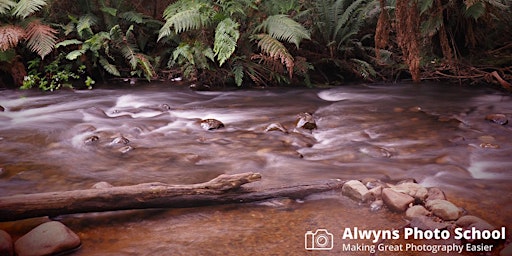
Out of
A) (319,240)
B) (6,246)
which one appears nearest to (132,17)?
(6,246)

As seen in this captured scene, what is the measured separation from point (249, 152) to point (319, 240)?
5.58 feet

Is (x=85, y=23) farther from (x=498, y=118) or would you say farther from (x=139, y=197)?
(x=498, y=118)

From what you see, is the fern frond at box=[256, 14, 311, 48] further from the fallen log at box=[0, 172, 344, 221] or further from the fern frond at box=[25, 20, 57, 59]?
the fallen log at box=[0, 172, 344, 221]

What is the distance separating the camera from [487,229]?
6.88 ft

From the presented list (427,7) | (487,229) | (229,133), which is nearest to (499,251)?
(487,229)

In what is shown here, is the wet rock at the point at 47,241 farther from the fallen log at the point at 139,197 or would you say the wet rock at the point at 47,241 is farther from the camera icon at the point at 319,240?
the camera icon at the point at 319,240

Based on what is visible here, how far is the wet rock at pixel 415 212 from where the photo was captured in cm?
236

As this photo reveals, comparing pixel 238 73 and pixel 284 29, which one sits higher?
pixel 284 29

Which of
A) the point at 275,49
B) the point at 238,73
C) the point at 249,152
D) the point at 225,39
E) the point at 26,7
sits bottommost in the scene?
the point at 249,152

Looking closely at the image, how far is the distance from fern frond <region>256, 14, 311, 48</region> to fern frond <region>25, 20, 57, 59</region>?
341 cm

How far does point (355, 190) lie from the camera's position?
8.73ft

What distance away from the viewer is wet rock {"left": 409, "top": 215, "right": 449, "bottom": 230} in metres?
2.20

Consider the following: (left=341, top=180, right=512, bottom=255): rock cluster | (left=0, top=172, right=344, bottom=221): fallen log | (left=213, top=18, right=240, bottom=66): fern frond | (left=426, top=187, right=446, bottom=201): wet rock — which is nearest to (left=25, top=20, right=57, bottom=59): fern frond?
(left=213, top=18, right=240, bottom=66): fern frond

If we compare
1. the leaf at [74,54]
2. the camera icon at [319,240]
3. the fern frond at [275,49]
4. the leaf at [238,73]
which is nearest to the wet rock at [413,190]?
the camera icon at [319,240]
